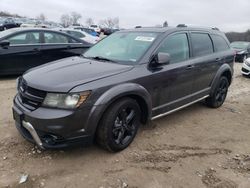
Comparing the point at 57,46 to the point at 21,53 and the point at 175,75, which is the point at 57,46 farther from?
the point at 175,75

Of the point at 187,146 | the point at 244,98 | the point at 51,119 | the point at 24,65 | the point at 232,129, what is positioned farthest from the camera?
the point at 24,65

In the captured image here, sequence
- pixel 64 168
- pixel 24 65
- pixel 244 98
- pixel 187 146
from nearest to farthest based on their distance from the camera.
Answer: pixel 64 168 < pixel 187 146 < pixel 244 98 < pixel 24 65

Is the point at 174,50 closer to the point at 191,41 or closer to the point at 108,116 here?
the point at 191,41

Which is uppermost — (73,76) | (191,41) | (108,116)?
(191,41)

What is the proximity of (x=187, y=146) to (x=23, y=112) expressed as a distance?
7.69 feet

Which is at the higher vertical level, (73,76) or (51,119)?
(73,76)

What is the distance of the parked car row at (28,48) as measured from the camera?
304 inches

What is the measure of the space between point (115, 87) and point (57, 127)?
0.87 metres

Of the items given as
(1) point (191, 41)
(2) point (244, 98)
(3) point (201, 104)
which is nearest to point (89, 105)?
(1) point (191, 41)

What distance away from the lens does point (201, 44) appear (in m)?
5.41

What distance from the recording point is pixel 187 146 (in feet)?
13.9

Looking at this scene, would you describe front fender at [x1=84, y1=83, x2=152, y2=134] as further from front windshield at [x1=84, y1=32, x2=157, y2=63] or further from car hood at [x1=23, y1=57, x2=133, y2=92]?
front windshield at [x1=84, y1=32, x2=157, y2=63]

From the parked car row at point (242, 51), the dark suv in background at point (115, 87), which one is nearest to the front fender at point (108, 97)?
the dark suv in background at point (115, 87)

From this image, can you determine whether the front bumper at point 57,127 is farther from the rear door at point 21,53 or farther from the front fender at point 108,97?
the rear door at point 21,53
